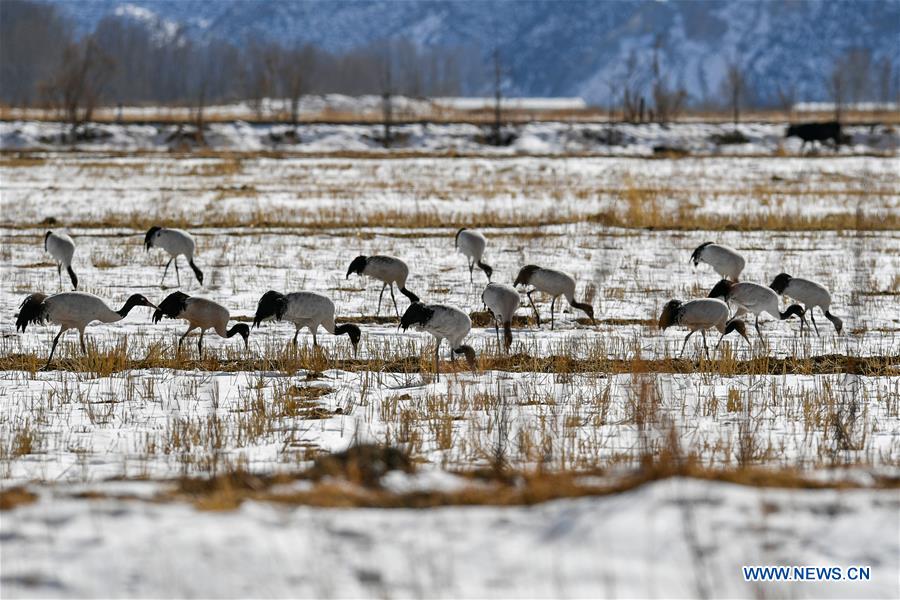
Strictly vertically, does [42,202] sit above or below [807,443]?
above

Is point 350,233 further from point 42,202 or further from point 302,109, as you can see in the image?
point 302,109

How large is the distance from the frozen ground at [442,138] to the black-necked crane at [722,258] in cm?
3274

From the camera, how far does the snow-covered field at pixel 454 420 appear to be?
160 inches

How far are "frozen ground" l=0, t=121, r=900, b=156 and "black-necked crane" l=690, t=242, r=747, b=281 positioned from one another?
32744mm

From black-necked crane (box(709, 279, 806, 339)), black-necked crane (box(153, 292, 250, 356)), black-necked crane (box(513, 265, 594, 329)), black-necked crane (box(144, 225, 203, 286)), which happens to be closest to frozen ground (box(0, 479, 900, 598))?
black-necked crane (box(153, 292, 250, 356))

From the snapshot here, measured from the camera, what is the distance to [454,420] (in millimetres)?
7316

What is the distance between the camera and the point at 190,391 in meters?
8.06

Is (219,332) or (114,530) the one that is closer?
(114,530)

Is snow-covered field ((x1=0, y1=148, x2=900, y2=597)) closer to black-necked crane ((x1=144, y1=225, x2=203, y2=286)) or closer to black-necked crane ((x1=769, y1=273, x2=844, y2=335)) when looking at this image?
black-necked crane ((x1=769, y1=273, x2=844, y2=335))

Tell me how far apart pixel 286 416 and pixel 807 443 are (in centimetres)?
359

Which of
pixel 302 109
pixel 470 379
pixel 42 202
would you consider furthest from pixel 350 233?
pixel 302 109

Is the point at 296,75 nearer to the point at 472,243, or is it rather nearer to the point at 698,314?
the point at 472,243

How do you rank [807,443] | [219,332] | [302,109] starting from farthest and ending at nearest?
1. [302,109]
2. [219,332]
3. [807,443]

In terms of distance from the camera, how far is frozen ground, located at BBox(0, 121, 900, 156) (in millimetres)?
46906
